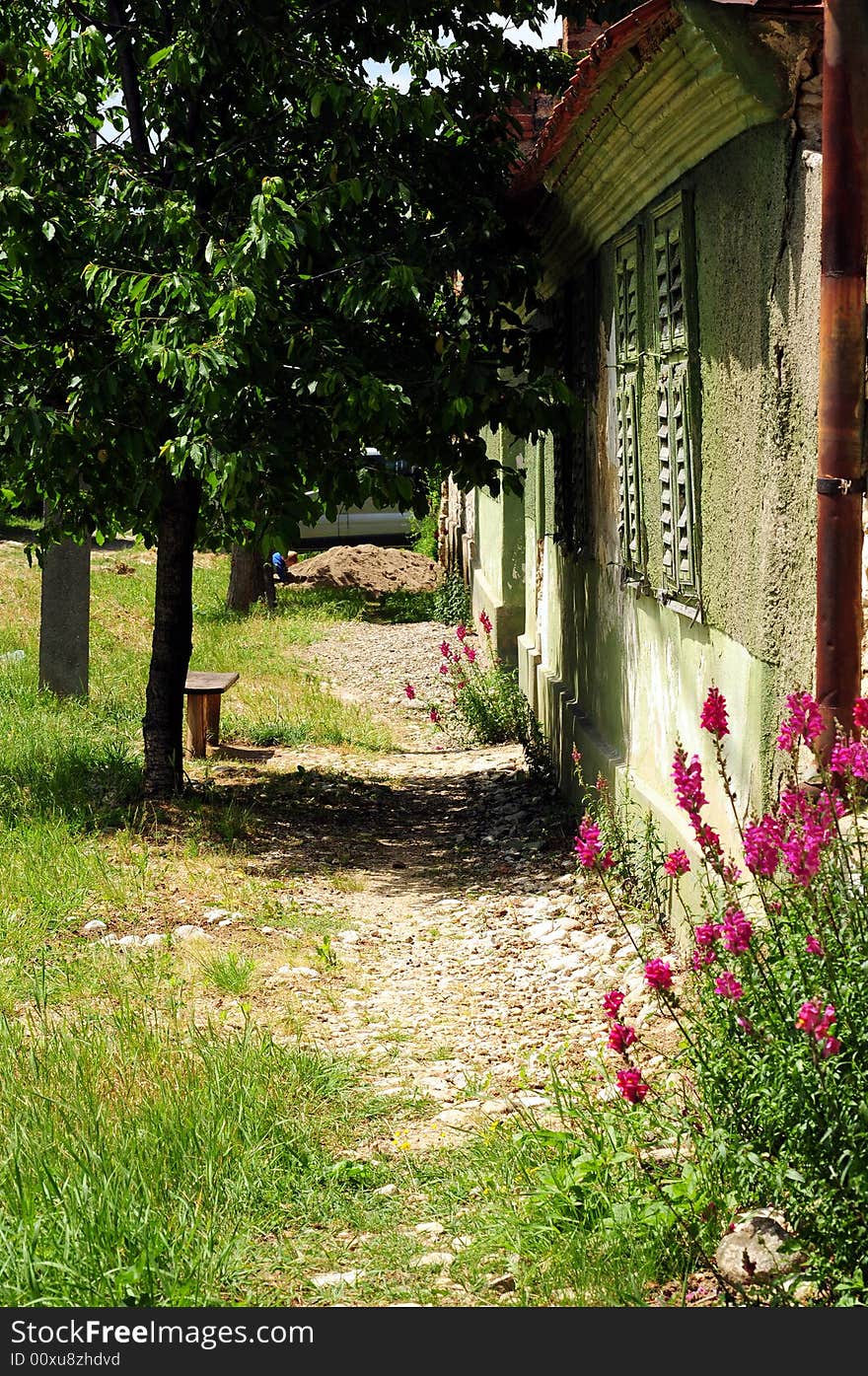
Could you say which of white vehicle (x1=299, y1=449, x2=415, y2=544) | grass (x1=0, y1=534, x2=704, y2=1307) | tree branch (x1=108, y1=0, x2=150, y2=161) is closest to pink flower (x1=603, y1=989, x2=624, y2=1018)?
grass (x1=0, y1=534, x2=704, y2=1307)

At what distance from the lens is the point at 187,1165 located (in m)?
3.63

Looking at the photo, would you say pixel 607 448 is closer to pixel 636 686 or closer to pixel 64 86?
pixel 636 686

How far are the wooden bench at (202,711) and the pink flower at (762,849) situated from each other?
284 inches

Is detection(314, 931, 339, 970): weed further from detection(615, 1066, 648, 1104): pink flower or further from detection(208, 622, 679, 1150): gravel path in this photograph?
detection(615, 1066, 648, 1104): pink flower

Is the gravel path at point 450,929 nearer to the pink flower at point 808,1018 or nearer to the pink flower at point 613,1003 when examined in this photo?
the pink flower at point 613,1003

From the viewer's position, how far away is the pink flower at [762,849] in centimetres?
292

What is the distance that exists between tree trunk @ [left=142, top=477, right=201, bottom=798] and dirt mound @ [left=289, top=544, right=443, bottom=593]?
12834mm

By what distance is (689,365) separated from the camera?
5.29 metres

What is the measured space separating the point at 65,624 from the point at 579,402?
534 centimetres

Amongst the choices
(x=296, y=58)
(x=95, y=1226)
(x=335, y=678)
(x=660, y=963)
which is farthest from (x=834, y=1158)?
(x=335, y=678)

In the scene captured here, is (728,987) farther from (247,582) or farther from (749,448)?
(247,582)

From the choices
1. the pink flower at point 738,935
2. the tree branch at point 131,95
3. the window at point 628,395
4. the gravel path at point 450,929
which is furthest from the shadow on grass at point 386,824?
the pink flower at point 738,935

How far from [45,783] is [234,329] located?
10.6 feet

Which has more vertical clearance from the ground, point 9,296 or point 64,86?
point 64,86
